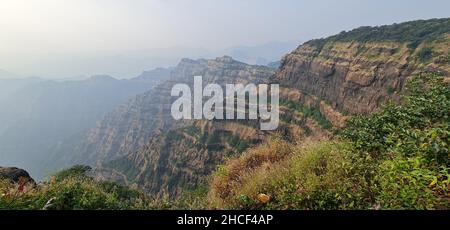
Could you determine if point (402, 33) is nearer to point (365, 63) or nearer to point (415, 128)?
point (365, 63)

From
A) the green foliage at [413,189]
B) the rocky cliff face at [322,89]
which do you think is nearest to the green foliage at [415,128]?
the green foliage at [413,189]

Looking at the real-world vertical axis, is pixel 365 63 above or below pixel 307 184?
below

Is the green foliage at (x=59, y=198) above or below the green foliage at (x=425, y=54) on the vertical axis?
below

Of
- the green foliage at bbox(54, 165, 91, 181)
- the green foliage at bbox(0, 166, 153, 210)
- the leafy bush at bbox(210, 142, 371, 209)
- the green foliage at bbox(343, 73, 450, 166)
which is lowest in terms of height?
the green foliage at bbox(54, 165, 91, 181)

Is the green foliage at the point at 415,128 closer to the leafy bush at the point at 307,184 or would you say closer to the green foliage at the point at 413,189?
the green foliage at the point at 413,189

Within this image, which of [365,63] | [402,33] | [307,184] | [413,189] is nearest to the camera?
[413,189]

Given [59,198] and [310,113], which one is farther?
[310,113]

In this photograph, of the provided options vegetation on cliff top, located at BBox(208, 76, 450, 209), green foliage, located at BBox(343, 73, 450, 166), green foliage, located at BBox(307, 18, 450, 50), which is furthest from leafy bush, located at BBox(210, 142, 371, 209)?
green foliage, located at BBox(307, 18, 450, 50)

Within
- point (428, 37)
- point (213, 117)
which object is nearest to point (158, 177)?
point (213, 117)

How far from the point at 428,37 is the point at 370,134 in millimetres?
93926

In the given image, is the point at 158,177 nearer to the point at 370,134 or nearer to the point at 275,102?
the point at 275,102

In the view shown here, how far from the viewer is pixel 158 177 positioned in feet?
395

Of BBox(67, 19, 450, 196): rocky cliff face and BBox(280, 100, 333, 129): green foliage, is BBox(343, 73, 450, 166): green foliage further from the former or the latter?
BBox(280, 100, 333, 129): green foliage

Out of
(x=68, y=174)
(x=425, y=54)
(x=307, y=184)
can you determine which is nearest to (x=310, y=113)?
(x=425, y=54)
